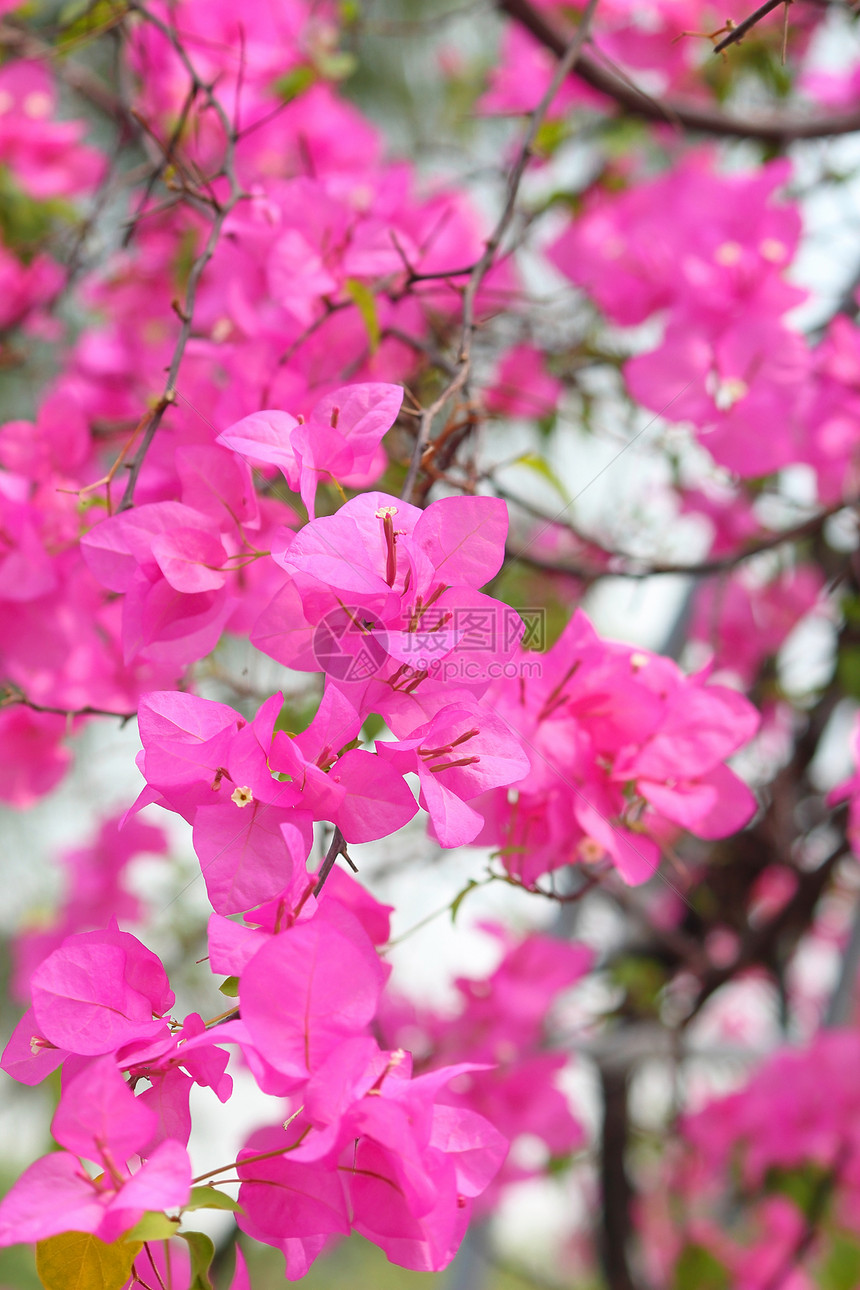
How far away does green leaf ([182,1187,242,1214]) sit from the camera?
0.96ft

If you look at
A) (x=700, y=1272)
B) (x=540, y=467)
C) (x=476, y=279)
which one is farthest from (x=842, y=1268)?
(x=476, y=279)

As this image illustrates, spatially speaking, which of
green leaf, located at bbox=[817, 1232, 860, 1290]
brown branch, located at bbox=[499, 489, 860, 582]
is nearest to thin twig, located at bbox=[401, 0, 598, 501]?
brown branch, located at bbox=[499, 489, 860, 582]

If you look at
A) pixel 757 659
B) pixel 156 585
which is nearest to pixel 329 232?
pixel 156 585

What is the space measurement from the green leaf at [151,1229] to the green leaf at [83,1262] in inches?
1.1

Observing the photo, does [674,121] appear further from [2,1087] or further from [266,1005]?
[2,1087]

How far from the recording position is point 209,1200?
295 millimetres

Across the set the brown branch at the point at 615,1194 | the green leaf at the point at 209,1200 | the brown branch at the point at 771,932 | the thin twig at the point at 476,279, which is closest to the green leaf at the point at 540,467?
the thin twig at the point at 476,279

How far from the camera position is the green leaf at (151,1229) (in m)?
0.28

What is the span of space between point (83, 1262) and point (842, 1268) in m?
1.05

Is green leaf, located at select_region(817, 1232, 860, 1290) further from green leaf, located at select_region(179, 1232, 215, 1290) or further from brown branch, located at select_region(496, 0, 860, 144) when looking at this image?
brown branch, located at select_region(496, 0, 860, 144)

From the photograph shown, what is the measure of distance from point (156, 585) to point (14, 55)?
83cm

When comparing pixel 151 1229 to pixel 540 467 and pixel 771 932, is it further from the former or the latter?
pixel 771 932

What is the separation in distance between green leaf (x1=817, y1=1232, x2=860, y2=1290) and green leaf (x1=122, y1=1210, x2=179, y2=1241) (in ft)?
3.45

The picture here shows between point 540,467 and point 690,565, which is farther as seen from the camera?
point 690,565
